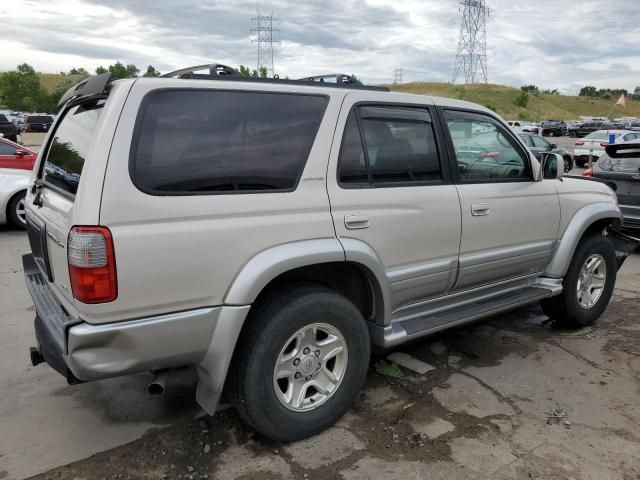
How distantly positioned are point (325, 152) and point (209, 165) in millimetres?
679

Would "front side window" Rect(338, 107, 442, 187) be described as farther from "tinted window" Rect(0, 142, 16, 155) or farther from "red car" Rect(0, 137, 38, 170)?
"tinted window" Rect(0, 142, 16, 155)

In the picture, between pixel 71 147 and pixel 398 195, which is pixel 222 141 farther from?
pixel 398 195

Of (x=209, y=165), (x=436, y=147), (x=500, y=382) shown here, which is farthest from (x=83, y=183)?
(x=500, y=382)

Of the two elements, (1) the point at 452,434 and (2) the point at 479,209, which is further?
(2) the point at 479,209

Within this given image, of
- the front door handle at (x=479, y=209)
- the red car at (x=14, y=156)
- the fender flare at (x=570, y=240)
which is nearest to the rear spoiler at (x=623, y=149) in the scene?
the fender flare at (x=570, y=240)

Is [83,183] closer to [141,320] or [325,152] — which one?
[141,320]

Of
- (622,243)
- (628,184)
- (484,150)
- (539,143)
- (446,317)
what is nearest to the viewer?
(446,317)

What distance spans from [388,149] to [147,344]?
1787mm

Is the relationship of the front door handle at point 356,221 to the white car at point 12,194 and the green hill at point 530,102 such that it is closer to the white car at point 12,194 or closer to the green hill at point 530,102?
the white car at point 12,194

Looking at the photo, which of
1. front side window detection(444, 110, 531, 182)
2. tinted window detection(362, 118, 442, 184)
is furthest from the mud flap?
tinted window detection(362, 118, 442, 184)

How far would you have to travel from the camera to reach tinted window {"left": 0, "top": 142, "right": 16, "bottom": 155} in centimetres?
896

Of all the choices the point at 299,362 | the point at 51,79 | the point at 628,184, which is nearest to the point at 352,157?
the point at 299,362

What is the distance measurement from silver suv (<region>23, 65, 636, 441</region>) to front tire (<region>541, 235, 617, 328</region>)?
92 cm

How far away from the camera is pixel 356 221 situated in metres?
2.91
